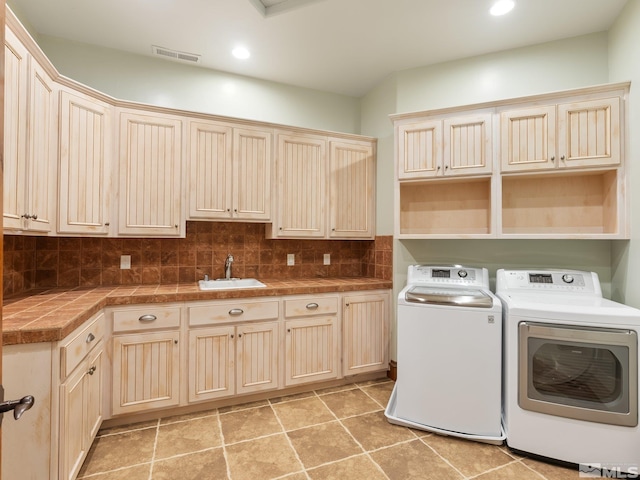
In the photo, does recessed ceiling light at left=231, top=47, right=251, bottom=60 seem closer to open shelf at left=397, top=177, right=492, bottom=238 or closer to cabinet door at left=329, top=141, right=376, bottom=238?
cabinet door at left=329, top=141, right=376, bottom=238

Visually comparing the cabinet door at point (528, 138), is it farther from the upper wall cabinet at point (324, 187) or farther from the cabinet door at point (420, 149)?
the upper wall cabinet at point (324, 187)

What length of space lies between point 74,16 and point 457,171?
3.04 m

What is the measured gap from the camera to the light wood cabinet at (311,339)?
2705 millimetres

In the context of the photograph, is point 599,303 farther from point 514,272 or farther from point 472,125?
point 472,125

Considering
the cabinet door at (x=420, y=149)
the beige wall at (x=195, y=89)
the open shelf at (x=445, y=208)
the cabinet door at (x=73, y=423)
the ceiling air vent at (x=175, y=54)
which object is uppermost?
the ceiling air vent at (x=175, y=54)

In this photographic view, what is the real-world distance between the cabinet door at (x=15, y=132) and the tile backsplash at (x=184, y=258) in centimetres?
64

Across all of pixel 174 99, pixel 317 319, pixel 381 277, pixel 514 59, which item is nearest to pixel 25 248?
pixel 174 99

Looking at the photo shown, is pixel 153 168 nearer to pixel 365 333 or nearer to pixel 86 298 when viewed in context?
pixel 86 298

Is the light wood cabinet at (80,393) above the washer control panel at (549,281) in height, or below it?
below

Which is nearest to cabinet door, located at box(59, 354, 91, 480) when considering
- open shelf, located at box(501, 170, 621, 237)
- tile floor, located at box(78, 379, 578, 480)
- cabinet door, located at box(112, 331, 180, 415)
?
tile floor, located at box(78, 379, 578, 480)

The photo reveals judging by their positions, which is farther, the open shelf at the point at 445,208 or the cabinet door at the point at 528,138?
the open shelf at the point at 445,208

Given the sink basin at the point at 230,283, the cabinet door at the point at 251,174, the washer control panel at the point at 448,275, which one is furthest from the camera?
the cabinet door at the point at 251,174

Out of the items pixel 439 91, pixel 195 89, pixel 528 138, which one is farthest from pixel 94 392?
pixel 439 91

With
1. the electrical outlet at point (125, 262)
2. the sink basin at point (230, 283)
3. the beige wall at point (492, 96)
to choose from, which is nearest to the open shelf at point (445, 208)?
the beige wall at point (492, 96)
